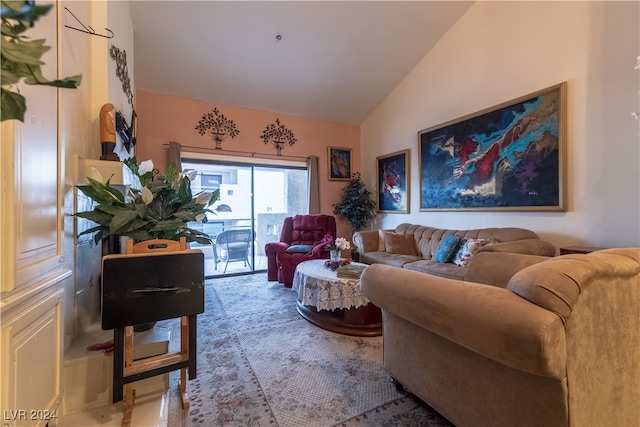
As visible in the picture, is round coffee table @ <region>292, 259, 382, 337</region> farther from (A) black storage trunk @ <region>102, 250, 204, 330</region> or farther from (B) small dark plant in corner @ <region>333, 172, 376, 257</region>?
(B) small dark plant in corner @ <region>333, 172, 376, 257</region>

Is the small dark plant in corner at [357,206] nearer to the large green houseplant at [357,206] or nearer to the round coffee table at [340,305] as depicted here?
the large green houseplant at [357,206]

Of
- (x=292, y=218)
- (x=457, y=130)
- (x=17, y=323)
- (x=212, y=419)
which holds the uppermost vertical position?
(x=457, y=130)

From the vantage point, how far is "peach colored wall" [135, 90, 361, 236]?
4.00 meters

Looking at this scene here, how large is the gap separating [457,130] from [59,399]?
4454mm

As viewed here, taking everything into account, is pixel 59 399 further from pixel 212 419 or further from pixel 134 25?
pixel 134 25

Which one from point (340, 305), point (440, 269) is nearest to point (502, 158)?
point (440, 269)

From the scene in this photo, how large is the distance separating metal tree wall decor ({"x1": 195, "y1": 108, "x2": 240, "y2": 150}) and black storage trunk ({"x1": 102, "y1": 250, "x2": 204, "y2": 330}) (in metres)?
3.51

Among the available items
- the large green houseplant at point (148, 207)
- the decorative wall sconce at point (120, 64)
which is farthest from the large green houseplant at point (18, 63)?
the decorative wall sconce at point (120, 64)

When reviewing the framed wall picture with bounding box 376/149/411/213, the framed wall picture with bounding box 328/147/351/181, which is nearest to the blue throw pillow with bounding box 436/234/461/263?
the framed wall picture with bounding box 376/149/411/213

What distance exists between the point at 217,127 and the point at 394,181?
126 inches

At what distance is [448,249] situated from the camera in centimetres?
323

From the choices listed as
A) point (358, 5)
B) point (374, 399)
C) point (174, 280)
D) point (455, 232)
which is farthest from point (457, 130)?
point (174, 280)

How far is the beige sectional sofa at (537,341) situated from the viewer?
850 millimetres

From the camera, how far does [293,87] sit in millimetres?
4320
